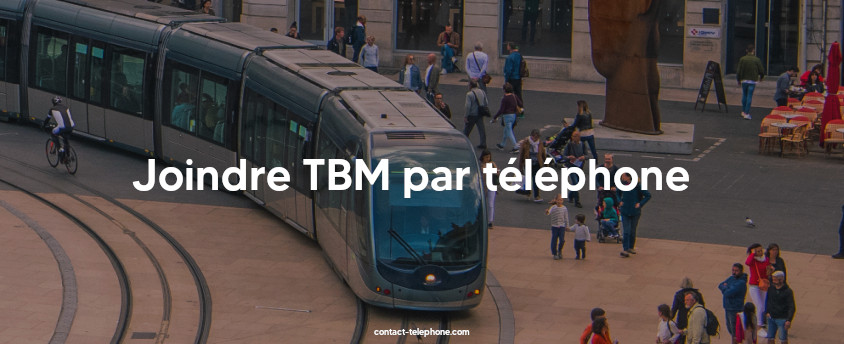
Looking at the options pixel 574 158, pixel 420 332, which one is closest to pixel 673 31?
pixel 574 158

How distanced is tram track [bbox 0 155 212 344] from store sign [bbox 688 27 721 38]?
20.6m

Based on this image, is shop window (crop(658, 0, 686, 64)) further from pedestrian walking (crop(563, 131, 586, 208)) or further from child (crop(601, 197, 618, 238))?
child (crop(601, 197, 618, 238))

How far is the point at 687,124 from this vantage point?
115 feet

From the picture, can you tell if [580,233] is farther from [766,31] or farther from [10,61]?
[766,31]

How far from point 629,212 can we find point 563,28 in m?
20.2

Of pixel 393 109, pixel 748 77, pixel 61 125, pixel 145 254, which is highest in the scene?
pixel 748 77

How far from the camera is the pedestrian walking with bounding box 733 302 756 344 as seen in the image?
709 inches

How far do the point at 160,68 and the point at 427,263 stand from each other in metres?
10.8

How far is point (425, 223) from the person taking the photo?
19422 mm

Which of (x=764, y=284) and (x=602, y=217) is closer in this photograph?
(x=764, y=284)

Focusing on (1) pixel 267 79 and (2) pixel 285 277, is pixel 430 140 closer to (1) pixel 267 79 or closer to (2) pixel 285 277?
(2) pixel 285 277

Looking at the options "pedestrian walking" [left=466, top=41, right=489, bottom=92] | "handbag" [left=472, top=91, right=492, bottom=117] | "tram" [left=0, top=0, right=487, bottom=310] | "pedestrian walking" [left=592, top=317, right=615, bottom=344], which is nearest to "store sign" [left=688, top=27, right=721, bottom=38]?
"pedestrian walking" [left=466, top=41, right=489, bottom=92]

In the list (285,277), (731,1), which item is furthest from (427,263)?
(731,1)

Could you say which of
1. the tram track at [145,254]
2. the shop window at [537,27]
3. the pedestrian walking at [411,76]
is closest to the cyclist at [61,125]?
the tram track at [145,254]
